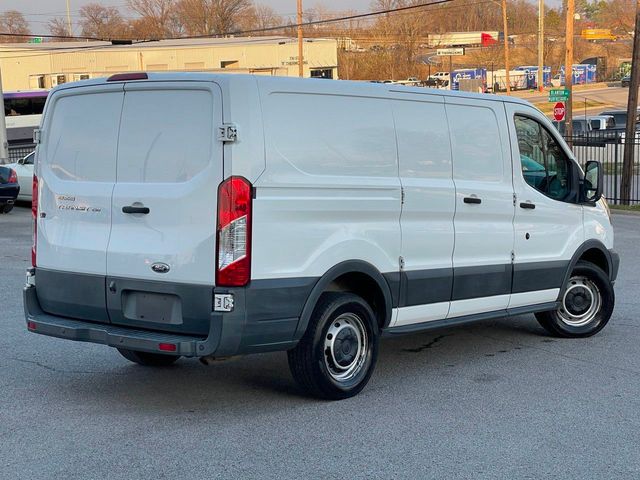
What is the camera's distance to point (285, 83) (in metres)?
6.00

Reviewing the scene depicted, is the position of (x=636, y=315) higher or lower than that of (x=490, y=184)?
lower

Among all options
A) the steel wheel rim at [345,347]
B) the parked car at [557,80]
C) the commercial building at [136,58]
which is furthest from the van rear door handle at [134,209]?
the parked car at [557,80]

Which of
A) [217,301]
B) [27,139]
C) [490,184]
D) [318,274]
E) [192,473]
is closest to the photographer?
[192,473]

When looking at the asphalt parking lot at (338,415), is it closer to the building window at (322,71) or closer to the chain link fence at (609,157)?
the chain link fence at (609,157)

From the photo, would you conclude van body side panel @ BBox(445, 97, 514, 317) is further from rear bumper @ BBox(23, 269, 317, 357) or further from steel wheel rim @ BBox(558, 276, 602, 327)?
rear bumper @ BBox(23, 269, 317, 357)

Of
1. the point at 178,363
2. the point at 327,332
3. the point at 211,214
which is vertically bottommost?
the point at 178,363

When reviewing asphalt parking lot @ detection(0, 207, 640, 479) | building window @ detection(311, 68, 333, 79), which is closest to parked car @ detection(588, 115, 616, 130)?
building window @ detection(311, 68, 333, 79)

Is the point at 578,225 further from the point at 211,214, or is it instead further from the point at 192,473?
the point at 192,473

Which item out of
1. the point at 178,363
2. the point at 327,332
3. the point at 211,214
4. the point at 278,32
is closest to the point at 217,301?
the point at 211,214

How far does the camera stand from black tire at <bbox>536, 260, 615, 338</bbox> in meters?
8.55

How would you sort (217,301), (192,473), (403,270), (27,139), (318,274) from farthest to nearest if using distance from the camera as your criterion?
(27,139)
(403,270)
(318,274)
(217,301)
(192,473)

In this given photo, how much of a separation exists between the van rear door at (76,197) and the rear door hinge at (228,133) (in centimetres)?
92

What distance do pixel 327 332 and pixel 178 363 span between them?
179 cm

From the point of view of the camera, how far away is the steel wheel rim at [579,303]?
857 centimetres
